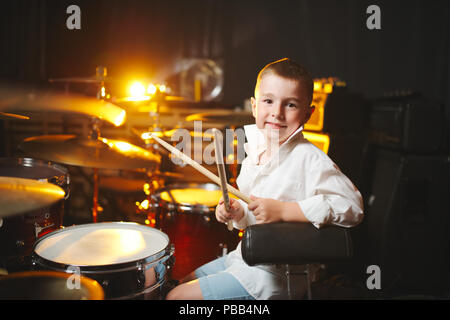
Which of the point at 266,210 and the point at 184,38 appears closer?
the point at 266,210

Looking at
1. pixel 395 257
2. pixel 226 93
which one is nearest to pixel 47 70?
pixel 226 93

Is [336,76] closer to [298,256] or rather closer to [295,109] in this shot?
[295,109]

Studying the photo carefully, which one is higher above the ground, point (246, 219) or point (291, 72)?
point (291, 72)

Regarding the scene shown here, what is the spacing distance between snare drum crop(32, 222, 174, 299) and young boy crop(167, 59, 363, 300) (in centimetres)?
9

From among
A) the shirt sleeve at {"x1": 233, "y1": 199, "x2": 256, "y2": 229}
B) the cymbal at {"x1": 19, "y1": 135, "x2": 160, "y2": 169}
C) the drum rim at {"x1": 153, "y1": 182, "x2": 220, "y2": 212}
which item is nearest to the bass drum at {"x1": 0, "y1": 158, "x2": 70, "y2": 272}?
the cymbal at {"x1": 19, "y1": 135, "x2": 160, "y2": 169}

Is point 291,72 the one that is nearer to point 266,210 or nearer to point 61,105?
point 266,210

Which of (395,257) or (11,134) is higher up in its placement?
(11,134)

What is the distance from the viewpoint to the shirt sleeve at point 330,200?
85cm

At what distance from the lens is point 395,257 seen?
198 centimetres

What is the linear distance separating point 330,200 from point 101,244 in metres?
0.71

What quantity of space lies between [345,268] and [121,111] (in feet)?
5.36

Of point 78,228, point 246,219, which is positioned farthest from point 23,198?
point 246,219

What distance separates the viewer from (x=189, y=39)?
3607mm

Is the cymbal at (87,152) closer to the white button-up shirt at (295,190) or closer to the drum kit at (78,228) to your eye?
the drum kit at (78,228)
